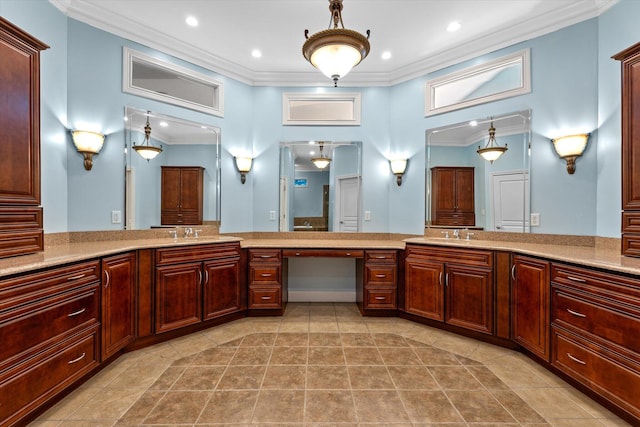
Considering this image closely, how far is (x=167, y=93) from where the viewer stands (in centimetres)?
333

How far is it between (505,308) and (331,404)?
1838 millimetres

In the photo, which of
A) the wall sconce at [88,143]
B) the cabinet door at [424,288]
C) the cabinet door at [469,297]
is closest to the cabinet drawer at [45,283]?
the wall sconce at [88,143]

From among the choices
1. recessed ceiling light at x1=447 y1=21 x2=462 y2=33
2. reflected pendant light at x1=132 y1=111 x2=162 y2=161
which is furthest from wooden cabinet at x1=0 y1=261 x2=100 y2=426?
recessed ceiling light at x1=447 y1=21 x2=462 y2=33

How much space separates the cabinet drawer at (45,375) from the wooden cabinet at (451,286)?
9.62ft

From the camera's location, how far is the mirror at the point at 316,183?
3.97 metres

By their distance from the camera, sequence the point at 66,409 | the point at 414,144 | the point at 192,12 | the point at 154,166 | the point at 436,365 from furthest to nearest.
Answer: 1. the point at 414,144
2. the point at 154,166
3. the point at 192,12
4. the point at 436,365
5. the point at 66,409

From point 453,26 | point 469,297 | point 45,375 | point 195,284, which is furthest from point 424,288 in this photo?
point 45,375

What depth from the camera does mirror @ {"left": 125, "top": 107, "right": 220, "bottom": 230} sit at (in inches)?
121

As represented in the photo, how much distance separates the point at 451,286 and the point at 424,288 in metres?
0.29

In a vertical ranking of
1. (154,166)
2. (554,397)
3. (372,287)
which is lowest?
(554,397)

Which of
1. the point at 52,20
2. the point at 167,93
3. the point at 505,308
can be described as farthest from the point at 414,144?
the point at 52,20

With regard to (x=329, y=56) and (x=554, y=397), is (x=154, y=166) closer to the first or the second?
(x=329, y=56)

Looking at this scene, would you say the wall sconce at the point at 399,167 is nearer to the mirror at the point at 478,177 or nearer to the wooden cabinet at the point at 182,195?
the mirror at the point at 478,177

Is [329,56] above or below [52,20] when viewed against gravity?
below
